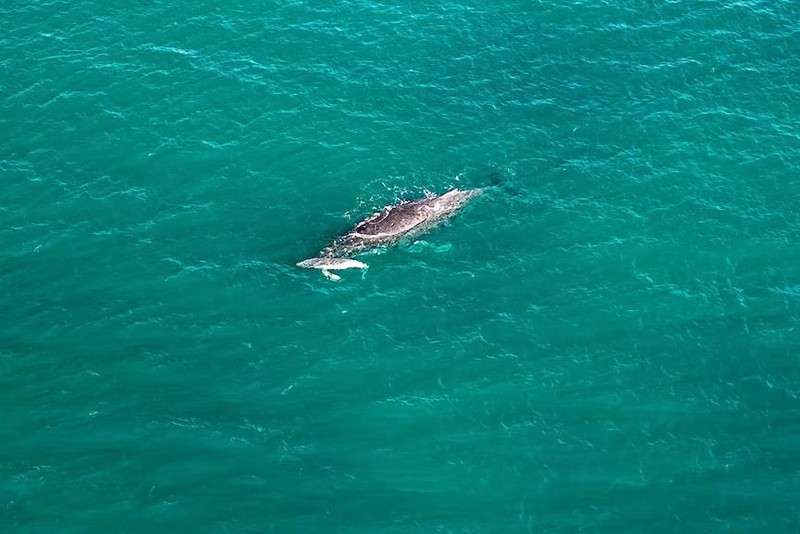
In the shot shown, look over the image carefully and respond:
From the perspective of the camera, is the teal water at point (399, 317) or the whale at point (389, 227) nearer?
the teal water at point (399, 317)

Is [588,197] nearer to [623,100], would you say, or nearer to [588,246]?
[588,246]

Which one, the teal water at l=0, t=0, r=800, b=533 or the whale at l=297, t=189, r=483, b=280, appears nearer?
the teal water at l=0, t=0, r=800, b=533

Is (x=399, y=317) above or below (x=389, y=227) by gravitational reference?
below

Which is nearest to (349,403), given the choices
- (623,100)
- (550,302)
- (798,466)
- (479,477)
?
(479,477)

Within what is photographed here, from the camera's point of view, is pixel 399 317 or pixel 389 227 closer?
→ pixel 399 317
